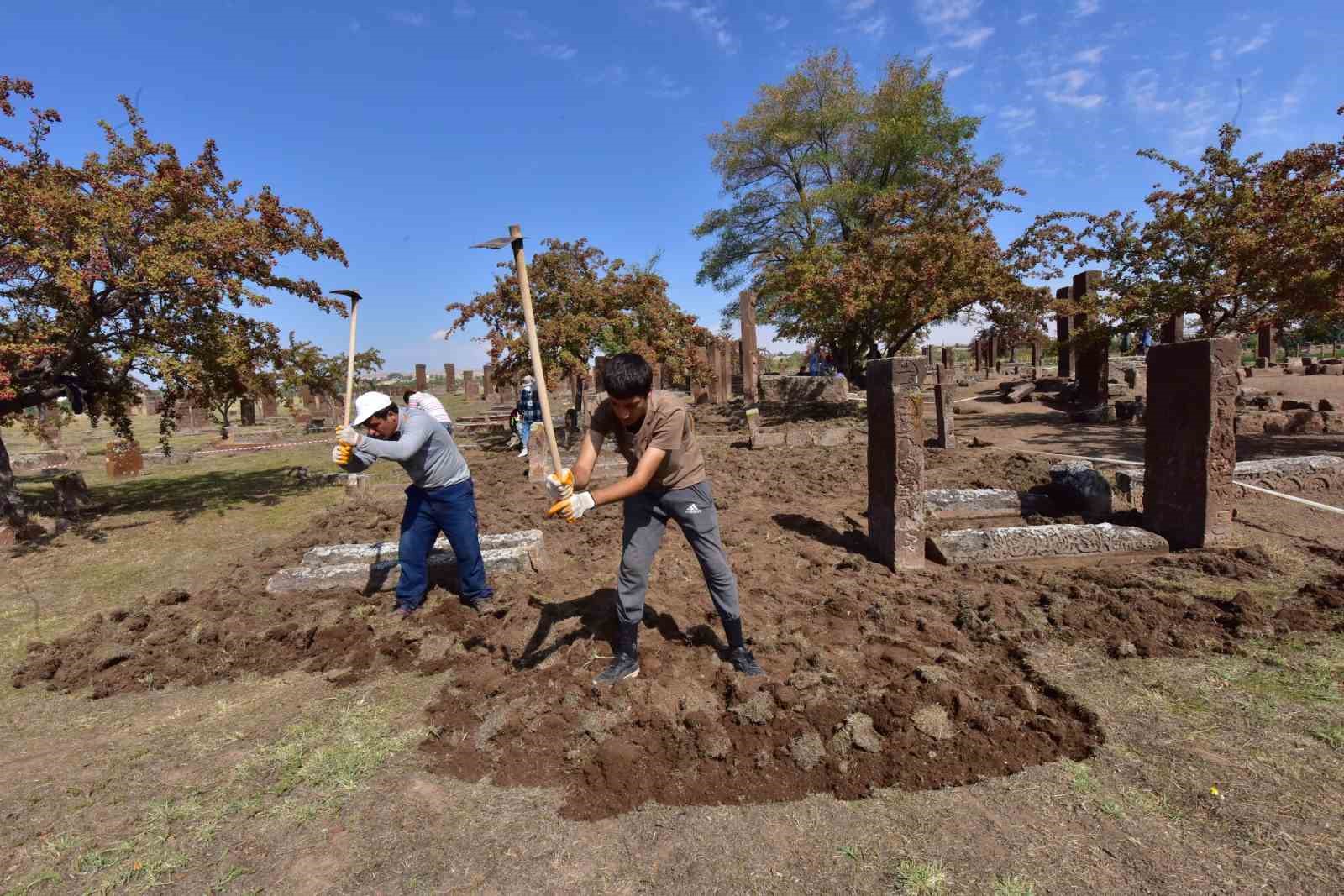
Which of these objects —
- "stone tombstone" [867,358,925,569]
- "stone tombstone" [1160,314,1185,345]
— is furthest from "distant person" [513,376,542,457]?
"stone tombstone" [1160,314,1185,345]

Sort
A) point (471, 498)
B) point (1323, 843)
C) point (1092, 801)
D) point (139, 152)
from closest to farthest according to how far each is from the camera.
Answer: point (1323, 843)
point (1092, 801)
point (471, 498)
point (139, 152)

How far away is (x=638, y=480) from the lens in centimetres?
315

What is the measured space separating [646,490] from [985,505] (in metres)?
4.74

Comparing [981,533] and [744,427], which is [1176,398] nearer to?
[981,533]

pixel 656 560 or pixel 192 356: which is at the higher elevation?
pixel 192 356

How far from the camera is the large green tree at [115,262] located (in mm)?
6660

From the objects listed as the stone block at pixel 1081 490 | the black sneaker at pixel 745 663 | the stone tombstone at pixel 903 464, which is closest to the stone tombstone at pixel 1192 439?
the stone block at pixel 1081 490

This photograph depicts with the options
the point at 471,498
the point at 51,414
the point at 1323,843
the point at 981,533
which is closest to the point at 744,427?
Result: the point at 981,533

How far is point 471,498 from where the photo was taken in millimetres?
4801

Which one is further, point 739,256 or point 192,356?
point 739,256

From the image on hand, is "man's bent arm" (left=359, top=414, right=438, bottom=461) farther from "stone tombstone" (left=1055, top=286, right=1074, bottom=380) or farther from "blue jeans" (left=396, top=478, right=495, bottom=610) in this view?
"stone tombstone" (left=1055, top=286, right=1074, bottom=380)

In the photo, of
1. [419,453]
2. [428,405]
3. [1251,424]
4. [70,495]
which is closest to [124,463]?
[70,495]

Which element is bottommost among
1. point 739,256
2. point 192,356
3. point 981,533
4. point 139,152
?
point 981,533

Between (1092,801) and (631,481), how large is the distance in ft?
7.45
